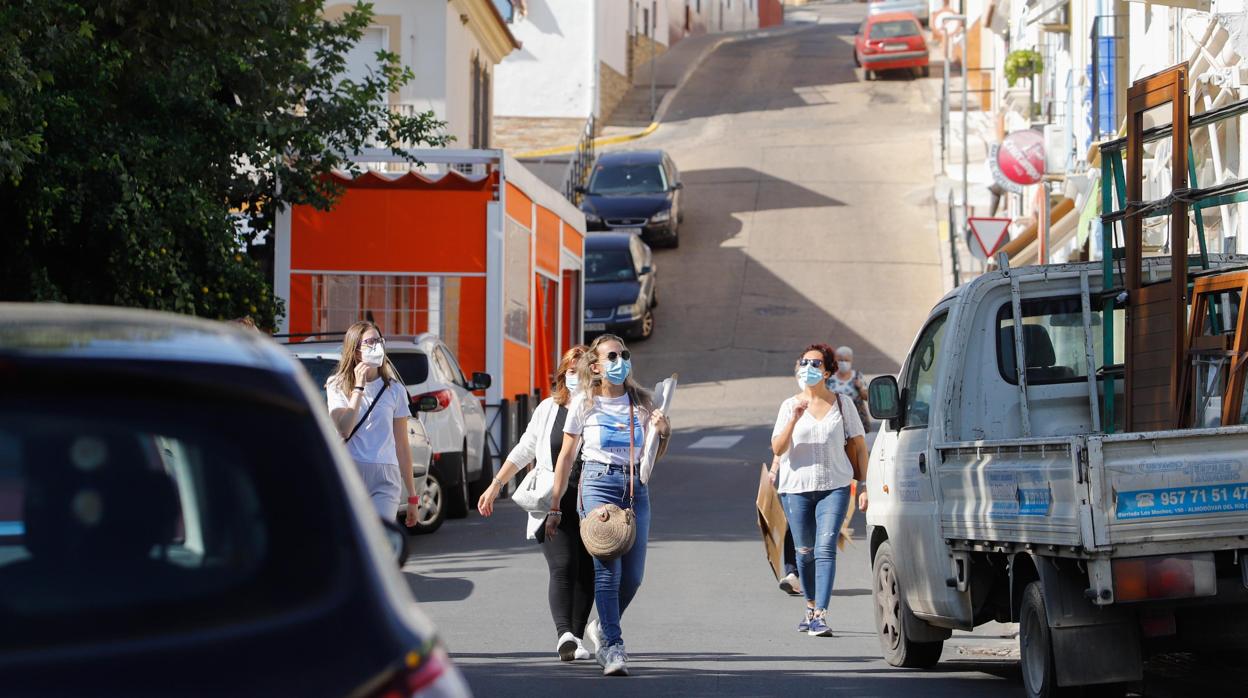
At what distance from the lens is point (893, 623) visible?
9.66 metres

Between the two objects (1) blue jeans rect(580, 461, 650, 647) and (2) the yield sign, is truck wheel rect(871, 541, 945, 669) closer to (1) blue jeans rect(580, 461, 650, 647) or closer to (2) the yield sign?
(1) blue jeans rect(580, 461, 650, 647)

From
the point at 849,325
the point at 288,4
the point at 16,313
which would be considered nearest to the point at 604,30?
the point at 849,325

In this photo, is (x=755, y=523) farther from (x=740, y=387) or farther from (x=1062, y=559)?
A: (x=740, y=387)

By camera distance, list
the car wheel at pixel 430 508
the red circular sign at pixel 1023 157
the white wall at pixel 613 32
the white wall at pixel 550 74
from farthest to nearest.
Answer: the white wall at pixel 613 32 → the white wall at pixel 550 74 → the red circular sign at pixel 1023 157 → the car wheel at pixel 430 508

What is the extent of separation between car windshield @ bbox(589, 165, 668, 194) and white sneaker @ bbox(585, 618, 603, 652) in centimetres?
2875

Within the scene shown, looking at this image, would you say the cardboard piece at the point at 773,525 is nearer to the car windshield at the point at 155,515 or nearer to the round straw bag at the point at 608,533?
the round straw bag at the point at 608,533

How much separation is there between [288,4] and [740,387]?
12.5 metres

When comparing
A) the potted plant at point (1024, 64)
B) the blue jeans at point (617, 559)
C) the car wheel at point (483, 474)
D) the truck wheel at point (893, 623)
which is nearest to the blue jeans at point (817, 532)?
the truck wheel at point (893, 623)

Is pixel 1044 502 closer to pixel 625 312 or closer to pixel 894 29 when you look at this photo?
pixel 625 312

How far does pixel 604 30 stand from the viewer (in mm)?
55938

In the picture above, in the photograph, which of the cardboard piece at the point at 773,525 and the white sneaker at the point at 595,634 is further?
the cardboard piece at the point at 773,525

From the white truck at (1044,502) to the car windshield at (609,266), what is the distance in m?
21.3

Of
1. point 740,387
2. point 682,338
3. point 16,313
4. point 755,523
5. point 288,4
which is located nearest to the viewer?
point 16,313

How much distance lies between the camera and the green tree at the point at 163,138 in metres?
15.6
